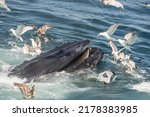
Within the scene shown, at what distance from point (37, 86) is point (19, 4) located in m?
15.7

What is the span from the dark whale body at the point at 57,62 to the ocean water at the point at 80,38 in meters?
0.26

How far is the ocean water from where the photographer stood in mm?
17703

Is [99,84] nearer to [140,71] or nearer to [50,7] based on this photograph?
[140,71]

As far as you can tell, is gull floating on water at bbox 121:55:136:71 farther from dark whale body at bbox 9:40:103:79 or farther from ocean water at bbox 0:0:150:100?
dark whale body at bbox 9:40:103:79

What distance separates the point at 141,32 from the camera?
96.8ft

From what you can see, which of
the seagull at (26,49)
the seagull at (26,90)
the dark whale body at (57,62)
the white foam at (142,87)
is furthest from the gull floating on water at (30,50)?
the seagull at (26,90)

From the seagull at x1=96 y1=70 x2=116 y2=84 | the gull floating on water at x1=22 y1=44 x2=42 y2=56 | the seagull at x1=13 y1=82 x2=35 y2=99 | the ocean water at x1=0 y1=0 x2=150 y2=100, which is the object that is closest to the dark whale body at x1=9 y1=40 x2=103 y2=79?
the ocean water at x1=0 y1=0 x2=150 y2=100

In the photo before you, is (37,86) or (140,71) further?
(140,71)

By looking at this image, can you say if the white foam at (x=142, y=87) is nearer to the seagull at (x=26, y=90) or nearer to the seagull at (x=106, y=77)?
the seagull at (x=106, y=77)

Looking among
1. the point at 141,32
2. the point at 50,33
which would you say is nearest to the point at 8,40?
the point at 50,33

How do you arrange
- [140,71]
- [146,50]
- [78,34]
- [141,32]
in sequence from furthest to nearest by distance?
[141,32] < [78,34] < [146,50] < [140,71]

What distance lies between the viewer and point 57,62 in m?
17.6

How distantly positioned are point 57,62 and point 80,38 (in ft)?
29.0

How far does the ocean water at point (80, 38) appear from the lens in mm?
17703
